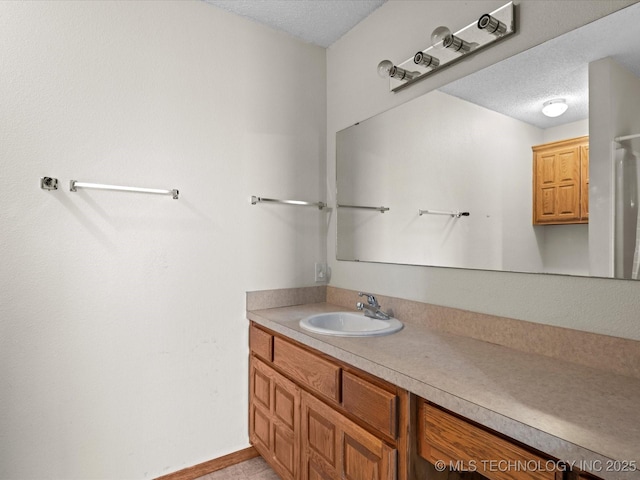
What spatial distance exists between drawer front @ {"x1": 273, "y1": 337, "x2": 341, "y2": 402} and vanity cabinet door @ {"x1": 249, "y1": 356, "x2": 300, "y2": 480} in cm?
7

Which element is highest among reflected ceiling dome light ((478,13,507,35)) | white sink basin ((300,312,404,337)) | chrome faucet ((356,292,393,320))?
reflected ceiling dome light ((478,13,507,35))

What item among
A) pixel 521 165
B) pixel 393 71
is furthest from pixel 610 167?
pixel 393 71

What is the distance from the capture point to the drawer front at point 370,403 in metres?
1.08

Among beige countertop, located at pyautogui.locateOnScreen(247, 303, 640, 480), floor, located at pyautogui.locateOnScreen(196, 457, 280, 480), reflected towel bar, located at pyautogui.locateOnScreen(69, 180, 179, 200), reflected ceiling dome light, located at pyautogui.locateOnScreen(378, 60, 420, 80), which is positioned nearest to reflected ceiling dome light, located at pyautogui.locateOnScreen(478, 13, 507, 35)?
reflected ceiling dome light, located at pyautogui.locateOnScreen(378, 60, 420, 80)

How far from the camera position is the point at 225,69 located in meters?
1.95

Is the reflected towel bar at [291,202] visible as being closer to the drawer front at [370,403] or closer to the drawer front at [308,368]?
the drawer front at [308,368]

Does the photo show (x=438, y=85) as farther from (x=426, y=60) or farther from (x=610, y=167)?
(x=610, y=167)

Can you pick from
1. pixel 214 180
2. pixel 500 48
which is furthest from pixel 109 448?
pixel 500 48

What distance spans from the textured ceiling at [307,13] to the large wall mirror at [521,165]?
1.99 feet

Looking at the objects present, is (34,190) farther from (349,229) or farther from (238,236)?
(349,229)

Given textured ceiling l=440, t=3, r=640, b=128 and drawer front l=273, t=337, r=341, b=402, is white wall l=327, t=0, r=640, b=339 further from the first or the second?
drawer front l=273, t=337, r=341, b=402

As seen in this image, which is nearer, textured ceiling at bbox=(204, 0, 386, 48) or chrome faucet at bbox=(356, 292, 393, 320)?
chrome faucet at bbox=(356, 292, 393, 320)

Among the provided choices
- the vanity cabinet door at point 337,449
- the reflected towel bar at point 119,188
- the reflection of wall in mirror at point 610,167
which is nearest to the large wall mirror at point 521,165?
the reflection of wall in mirror at point 610,167

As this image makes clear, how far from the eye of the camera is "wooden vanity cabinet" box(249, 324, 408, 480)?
109 centimetres
